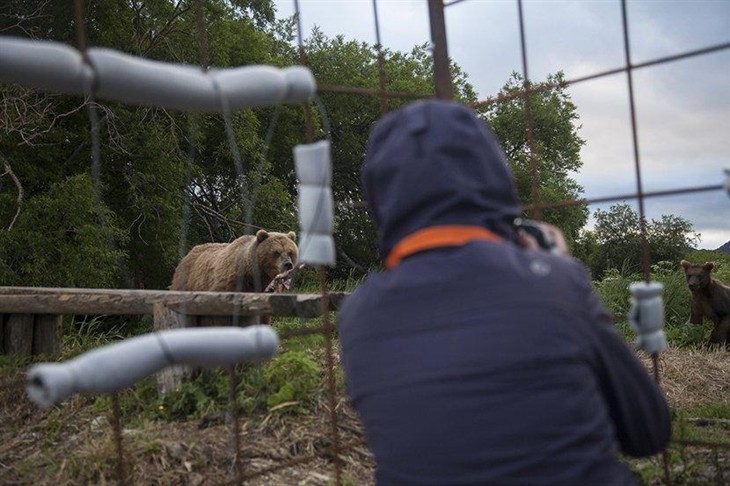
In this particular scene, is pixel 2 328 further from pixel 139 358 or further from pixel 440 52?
pixel 139 358

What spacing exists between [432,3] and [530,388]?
2204 mm

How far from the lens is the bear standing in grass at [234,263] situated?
895 centimetres

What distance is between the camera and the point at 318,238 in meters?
2.37

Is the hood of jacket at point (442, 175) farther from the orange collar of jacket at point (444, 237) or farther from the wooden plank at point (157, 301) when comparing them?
the wooden plank at point (157, 301)

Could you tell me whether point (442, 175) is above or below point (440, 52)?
below

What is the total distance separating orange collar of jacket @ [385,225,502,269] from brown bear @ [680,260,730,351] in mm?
7937

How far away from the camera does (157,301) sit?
575 cm

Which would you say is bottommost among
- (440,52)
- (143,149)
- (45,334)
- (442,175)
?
(45,334)

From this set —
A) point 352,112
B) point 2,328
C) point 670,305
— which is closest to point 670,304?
point 670,305

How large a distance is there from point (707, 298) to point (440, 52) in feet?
22.5

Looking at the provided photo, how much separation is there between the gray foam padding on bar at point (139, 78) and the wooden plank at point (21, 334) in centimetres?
507

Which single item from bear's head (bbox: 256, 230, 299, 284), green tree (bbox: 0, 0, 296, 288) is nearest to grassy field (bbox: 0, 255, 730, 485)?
bear's head (bbox: 256, 230, 299, 284)

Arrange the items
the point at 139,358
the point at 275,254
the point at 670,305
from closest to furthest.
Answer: the point at 139,358, the point at 275,254, the point at 670,305

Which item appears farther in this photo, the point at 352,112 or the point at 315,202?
A: the point at 352,112
